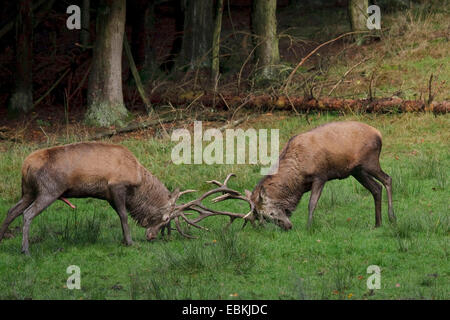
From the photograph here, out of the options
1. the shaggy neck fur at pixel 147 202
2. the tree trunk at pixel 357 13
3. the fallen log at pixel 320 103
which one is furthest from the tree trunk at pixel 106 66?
the shaggy neck fur at pixel 147 202

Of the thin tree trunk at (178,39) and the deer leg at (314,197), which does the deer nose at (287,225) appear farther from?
the thin tree trunk at (178,39)

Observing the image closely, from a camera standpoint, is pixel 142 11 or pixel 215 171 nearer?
pixel 215 171

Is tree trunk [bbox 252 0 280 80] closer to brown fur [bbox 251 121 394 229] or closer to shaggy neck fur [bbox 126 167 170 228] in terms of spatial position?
brown fur [bbox 251 121 394 229]

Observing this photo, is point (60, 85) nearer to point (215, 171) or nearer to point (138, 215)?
point (215, 171)

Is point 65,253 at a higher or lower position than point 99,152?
lower

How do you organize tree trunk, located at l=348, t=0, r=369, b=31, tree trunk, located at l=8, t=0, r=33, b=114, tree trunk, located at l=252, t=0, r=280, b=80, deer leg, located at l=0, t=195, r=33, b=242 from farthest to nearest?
tree trunk, located at l=348, t=0, r=369, b=31 < tree trunk, located at l=252, t=0, r=280, b=80 < tree trunk, located at l=8, t=0, r=33, b=114 < deer leg, located at l=0, t=195, r=33, b=242

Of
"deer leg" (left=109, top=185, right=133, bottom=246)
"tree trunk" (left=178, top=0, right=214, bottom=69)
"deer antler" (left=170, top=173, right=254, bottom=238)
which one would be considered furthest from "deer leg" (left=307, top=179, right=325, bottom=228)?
"tree trunk" (left=178, top=0, right=214, bottom=69)

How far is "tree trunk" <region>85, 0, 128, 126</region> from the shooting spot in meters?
15.6

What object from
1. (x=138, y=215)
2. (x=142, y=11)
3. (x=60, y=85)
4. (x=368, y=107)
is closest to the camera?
(x=138, y=215)

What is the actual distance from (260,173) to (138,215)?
335 cm

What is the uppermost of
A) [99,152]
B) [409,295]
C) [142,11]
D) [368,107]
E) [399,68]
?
[142,11]

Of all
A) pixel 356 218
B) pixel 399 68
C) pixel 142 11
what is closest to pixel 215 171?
pixel 356 218

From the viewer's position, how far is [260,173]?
38.3 ft

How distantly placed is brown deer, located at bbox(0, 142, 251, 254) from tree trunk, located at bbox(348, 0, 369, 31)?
10382 millimetres
